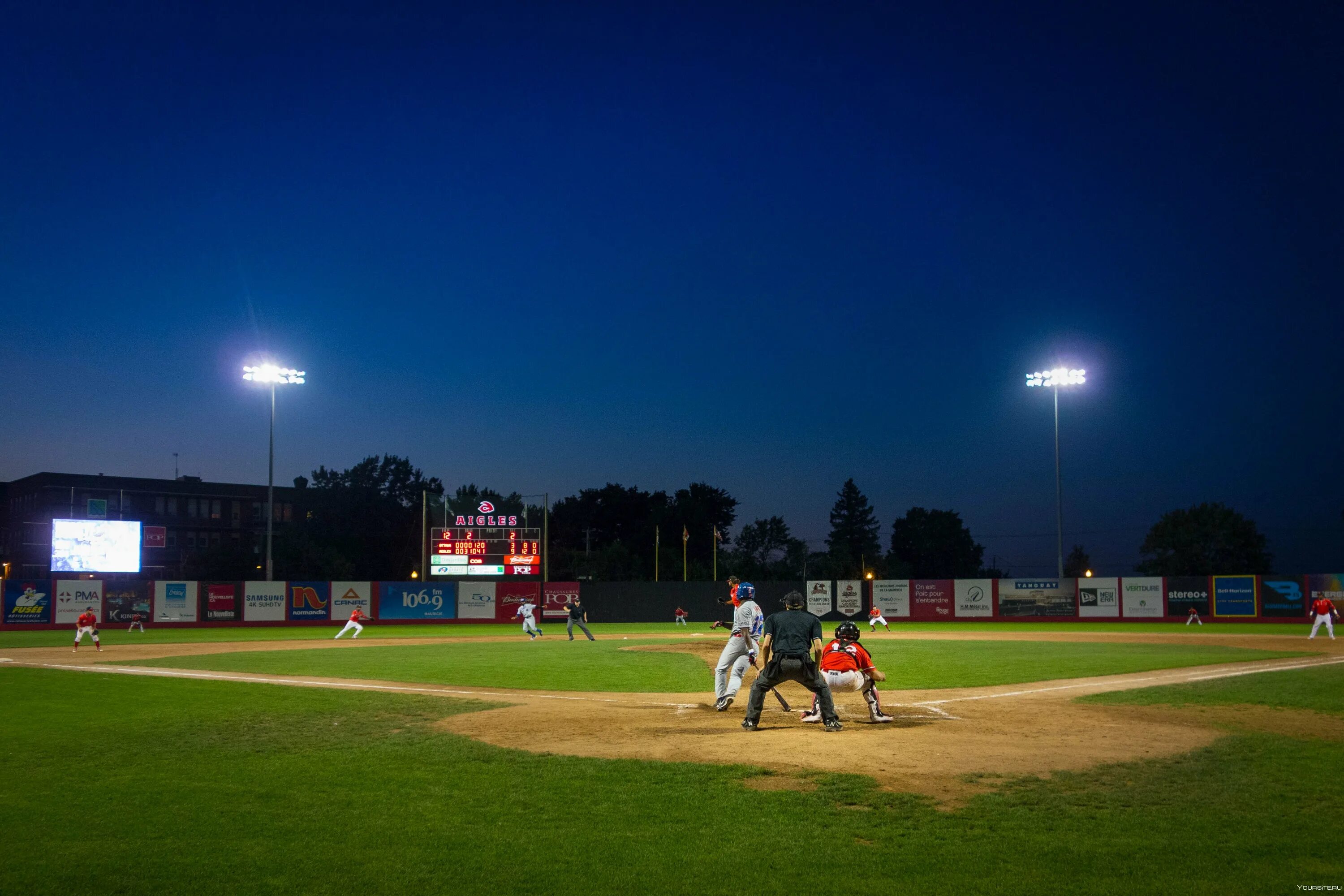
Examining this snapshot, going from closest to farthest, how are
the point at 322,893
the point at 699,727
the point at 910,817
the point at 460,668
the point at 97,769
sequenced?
1. the point at 322,893
2. the point at 910,817
3. the point at 97,769
4. the point at 699,727
5. the point at 460,668

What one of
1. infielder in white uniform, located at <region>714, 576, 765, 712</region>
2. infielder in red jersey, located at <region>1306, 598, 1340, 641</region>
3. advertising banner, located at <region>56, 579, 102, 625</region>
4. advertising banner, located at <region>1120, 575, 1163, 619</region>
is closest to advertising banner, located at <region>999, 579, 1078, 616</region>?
advertising banner, located at <region>1120, 575, 1163, 619</region>

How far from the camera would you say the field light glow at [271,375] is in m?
52.0

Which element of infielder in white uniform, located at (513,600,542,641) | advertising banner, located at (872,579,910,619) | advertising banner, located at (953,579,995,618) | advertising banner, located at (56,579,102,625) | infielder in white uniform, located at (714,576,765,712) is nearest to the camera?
infielder in white uniform, located at (714,576,765,712)

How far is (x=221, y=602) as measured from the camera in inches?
1825

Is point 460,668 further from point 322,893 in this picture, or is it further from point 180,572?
point 180,572

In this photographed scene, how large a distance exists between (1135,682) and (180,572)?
79.1 metres

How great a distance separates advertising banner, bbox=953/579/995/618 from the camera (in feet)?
172

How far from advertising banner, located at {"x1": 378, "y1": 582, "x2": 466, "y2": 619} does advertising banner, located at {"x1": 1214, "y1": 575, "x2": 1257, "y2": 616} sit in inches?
1593

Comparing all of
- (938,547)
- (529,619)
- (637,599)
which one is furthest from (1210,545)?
(529,619)

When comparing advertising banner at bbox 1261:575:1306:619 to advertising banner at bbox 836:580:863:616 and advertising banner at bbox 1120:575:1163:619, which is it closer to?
advertising banner at bbox 1120:575:1163:619

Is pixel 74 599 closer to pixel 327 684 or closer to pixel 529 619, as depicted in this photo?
pixel 529 619

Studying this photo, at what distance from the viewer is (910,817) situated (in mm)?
6805

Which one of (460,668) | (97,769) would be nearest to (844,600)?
(460,668)

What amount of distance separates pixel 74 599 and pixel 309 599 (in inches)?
414
